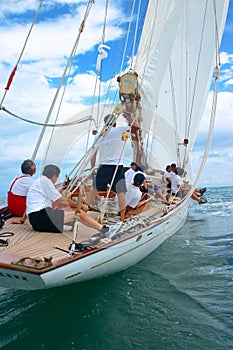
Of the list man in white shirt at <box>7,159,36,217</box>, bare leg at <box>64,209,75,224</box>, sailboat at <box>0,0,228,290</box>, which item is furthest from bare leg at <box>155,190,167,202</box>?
man in white shirt at <box>7,159,36,217</box>

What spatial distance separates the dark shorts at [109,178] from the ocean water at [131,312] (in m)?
1.39

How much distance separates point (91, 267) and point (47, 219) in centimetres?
102

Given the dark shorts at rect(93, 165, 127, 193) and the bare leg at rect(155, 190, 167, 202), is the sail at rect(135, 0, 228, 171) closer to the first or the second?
the bare leg at rect(155, 190, 167, 202)

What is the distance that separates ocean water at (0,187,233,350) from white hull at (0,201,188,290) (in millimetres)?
382

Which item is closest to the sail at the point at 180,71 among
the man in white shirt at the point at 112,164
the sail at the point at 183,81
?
the sail at the point at 183,81

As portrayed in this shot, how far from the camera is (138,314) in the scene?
12.8 feet

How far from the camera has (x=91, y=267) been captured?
3.80 meters

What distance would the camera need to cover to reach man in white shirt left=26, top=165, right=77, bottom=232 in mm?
4355

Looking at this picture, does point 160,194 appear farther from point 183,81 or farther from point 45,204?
point 183,81

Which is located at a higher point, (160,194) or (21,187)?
(160,194)

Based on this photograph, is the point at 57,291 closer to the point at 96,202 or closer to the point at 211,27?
the point at 96,202

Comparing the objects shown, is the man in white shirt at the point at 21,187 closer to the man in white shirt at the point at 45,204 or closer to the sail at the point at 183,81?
the man in white shirt at the point at 45,204

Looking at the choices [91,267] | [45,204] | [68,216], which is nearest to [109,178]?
[68,216]

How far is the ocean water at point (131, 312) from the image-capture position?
337 centimetres
